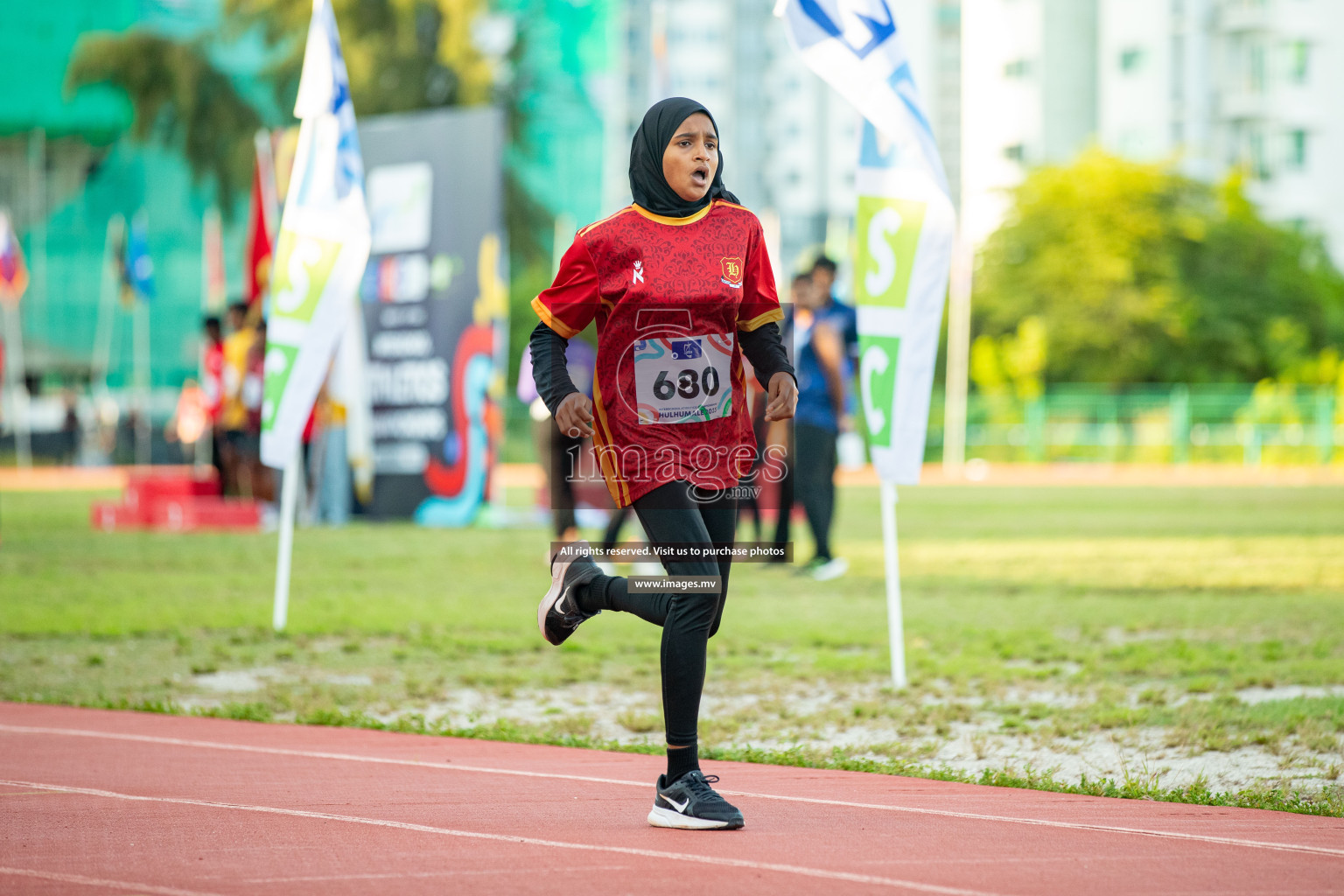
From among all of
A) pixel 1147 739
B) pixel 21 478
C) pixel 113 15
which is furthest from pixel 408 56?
pixel 1147 739

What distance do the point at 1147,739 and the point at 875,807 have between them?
175 cm

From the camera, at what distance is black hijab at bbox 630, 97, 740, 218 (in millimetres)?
4520

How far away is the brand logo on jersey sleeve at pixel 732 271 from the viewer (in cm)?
458

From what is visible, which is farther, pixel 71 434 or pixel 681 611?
pixel 71 434

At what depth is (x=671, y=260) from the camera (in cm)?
454

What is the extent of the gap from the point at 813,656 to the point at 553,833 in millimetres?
4144

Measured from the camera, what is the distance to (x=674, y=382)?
15.0 ft

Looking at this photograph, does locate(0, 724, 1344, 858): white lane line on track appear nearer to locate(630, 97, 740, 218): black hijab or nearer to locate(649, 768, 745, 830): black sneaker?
locate(649, 768, 745, 830): black sneaker

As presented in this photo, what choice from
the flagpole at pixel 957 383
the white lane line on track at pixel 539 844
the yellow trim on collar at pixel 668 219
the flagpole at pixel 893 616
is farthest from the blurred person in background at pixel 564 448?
the flagpole at pixel 957 383

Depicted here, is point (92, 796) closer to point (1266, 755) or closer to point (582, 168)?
point (1266, 755)

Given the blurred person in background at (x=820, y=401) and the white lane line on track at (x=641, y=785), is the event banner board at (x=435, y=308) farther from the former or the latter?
the white lane line on track at (x=641, y=785)

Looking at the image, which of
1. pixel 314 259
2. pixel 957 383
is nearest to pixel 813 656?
pixel 314 259

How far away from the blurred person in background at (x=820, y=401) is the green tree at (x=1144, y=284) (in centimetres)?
3874

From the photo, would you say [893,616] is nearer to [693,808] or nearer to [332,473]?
[693,808]
